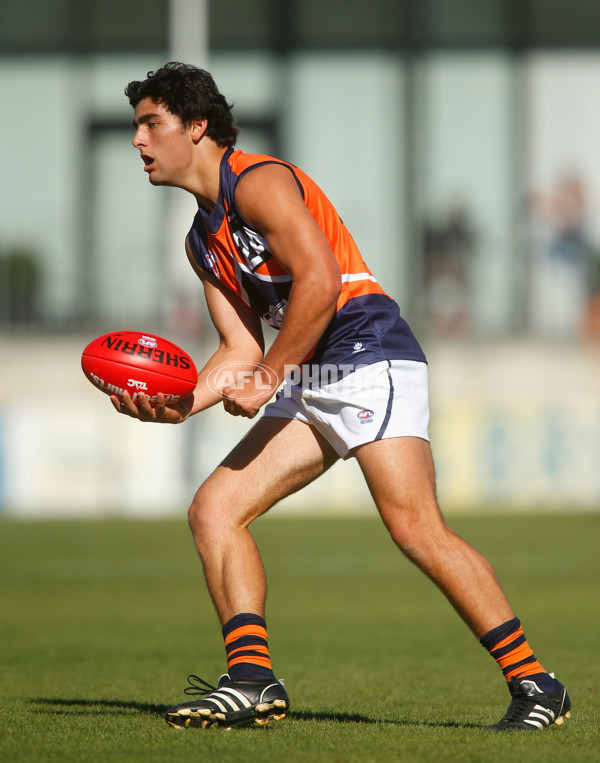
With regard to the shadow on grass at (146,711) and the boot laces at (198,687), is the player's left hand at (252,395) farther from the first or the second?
the shadow on grass at (146,711)

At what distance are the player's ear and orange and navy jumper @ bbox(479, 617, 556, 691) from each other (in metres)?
2.01

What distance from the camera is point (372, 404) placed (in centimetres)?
420

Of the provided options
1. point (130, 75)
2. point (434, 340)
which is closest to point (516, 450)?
point (434, 340)

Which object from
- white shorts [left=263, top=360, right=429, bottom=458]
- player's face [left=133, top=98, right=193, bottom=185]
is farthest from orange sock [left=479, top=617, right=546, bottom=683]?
player's face [left=133, top=98, right=193, bottom=185]

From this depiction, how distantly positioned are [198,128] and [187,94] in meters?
0.13

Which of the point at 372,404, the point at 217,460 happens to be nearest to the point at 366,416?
the point at 372,404

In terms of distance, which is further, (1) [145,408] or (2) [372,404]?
(1) [145,408]

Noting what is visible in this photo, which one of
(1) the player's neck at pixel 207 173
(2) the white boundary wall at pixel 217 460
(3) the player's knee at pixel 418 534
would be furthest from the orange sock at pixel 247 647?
(2) the white boundary wall at pixel 217 460

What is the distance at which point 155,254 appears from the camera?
1762 cm

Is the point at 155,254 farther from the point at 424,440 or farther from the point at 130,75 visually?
the point at 424,440

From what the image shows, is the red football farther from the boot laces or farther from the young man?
the boot laces

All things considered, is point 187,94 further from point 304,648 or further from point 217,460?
point 217,460

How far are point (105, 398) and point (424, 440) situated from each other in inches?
464

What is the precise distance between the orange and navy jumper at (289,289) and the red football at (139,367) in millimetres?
400
